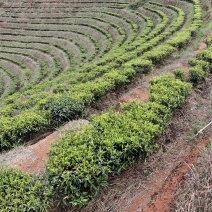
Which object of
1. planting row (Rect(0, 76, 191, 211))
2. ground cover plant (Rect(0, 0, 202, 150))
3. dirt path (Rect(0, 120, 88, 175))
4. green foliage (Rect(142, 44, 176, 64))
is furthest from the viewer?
ground cover plant (Rect(0, 0, 202, 150))

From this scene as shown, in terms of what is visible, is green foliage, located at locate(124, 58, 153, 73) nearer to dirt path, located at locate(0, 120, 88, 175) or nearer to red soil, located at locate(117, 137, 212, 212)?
dirt path, located at locate(0, 120, 88, 175)

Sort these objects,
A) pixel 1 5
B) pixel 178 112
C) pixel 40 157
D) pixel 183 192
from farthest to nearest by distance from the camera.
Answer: pixel 1 5
pixel 178 112
pixel 40 157
pixel 183 192

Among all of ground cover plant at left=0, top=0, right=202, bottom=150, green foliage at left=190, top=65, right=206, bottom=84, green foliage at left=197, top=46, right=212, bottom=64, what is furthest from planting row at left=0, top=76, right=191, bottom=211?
green foliage at left=197, top=46, right=212, bottom=64

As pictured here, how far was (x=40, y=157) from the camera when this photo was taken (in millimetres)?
6262

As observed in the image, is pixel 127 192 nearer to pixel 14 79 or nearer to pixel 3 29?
pixel 14 79

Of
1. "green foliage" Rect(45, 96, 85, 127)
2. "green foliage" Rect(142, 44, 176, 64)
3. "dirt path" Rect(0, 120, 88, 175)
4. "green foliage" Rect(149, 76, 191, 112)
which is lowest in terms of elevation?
"dirt path" Rect(0, 120, 88, 175)

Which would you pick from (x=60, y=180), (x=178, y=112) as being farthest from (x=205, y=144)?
(x=60, y=180)

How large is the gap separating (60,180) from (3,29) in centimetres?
3495

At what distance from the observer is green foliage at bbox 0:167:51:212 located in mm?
4648

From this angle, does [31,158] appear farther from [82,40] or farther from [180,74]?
[82,40]

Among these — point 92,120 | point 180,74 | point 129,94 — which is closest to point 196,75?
point 180,74

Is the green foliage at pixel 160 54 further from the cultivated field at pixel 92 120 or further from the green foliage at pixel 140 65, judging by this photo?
the green foliage at pixel 140 65

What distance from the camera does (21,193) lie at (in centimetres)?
486

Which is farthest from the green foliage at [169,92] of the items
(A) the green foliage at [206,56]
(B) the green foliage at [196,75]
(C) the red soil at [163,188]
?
(A) the green foliage at [206,56]
